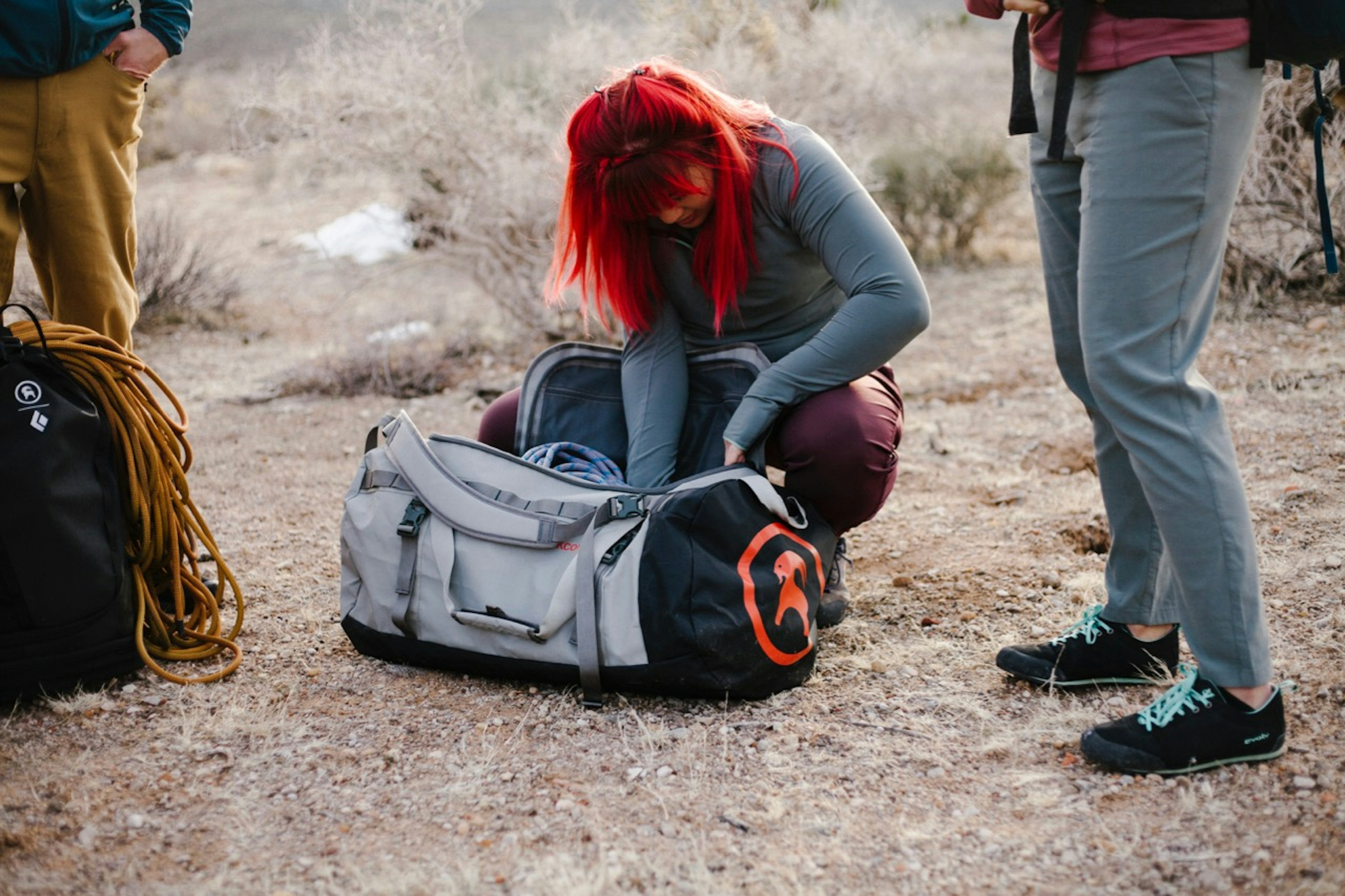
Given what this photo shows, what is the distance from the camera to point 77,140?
2.27 metres

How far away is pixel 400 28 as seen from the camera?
17.2 feet

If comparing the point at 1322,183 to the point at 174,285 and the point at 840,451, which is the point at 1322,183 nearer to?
the point at 840,451

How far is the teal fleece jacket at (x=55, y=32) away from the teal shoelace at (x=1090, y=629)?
85.8 inches

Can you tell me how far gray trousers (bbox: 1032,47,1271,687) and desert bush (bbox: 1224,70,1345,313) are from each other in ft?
11.4

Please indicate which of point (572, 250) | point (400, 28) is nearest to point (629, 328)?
point (572, 250)

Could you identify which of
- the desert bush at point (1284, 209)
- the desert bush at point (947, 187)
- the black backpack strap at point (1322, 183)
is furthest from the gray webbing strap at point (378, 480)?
the desert bush at point (947, 187)

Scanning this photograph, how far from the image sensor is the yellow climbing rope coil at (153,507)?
2105 mm

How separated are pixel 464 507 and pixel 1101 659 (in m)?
1.18

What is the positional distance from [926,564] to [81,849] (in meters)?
1.89

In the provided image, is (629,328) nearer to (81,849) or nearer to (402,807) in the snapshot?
(402,807)

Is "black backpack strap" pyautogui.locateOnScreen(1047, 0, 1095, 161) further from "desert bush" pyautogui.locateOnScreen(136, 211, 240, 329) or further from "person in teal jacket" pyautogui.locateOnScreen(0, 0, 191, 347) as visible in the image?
"desert bush" pyautogui.locateOnScreen(136, 211, 240, 329)

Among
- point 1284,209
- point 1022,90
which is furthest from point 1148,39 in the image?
point 1284,209

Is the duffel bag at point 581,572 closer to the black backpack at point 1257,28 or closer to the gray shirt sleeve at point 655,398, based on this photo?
the gray shirt sleeve at point 655,398

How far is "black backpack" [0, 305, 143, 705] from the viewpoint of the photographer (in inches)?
75.9
